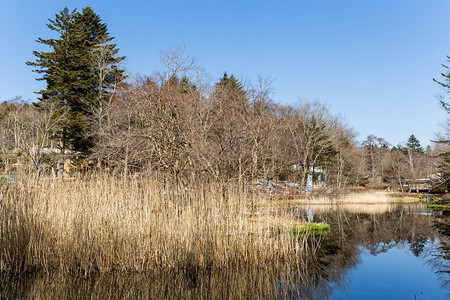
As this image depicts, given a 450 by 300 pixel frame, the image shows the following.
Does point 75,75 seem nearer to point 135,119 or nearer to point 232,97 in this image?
Result: point 135,119

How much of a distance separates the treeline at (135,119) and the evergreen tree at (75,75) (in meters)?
0.08

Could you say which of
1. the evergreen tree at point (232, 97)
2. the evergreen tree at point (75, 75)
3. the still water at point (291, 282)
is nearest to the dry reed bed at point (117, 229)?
the still water at point (291, 282)

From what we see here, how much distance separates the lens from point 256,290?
540 centimetres

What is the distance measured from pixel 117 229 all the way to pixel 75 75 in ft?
75.0

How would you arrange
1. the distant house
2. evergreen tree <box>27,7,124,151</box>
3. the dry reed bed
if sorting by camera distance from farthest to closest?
1. the distant house
2. evergreen tree <box>27,7,124,151</box>
3. the dry reed bed

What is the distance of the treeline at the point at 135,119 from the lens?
13293mm

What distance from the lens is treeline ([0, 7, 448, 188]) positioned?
13.3 metres

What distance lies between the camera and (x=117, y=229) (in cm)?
576

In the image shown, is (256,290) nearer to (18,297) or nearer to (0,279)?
(18,297)

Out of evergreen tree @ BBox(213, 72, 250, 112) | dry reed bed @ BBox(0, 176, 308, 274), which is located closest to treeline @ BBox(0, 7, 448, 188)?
evergreen tree @ BBox(213, 72, 250, 112)

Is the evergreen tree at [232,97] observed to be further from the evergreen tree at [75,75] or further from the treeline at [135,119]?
the evergreen tree at [75,75]

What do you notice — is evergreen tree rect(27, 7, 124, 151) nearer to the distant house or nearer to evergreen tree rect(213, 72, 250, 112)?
evergreen tree rect(213, 72, 250, 112)

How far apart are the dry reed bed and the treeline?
4.86m

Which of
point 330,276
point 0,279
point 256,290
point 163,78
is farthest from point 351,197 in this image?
point 0,279
